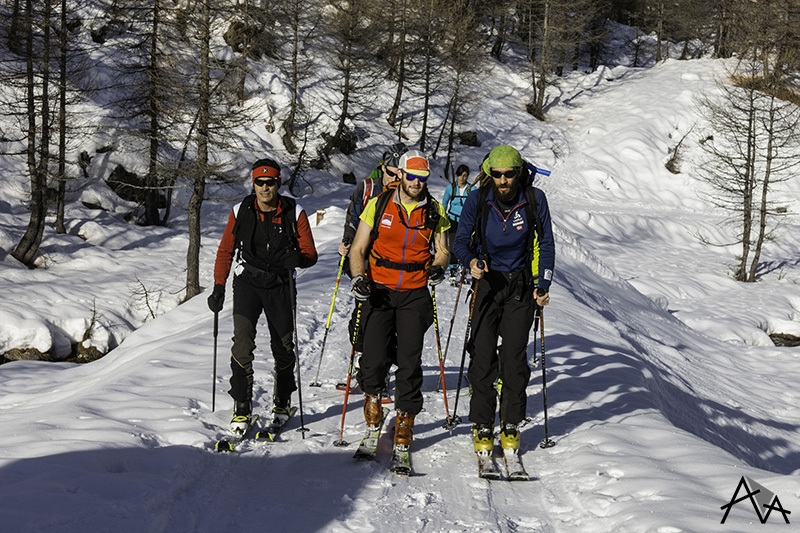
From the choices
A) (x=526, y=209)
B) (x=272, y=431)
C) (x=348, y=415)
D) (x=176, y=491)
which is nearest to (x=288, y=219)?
(x=272, y=431)

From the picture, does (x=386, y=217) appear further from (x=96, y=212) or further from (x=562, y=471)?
(x=96, y=212)

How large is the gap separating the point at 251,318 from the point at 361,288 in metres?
1.27

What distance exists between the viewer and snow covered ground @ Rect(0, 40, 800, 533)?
4.98 m

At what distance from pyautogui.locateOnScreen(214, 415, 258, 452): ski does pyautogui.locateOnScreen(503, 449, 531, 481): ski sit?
2.27 m

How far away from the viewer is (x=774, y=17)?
4131 cm

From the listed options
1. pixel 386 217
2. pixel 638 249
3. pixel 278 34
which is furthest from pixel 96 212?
pixel 386 217

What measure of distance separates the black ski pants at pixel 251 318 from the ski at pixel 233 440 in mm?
271

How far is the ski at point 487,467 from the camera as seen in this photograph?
18.9 feet

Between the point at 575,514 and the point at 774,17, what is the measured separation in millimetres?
44294

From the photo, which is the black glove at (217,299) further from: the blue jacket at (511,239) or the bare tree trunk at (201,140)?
the bare tree trunk at (201,140)

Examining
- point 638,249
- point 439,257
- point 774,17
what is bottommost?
point 638,249

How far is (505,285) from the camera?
599 centimetres

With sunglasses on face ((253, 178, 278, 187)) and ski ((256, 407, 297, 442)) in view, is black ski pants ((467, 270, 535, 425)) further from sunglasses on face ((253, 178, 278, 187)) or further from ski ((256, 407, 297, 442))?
sunglasses on face ((253, 178, 278, 187))

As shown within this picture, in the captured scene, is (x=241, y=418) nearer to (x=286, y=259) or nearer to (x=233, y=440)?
(x=233, y=440)
